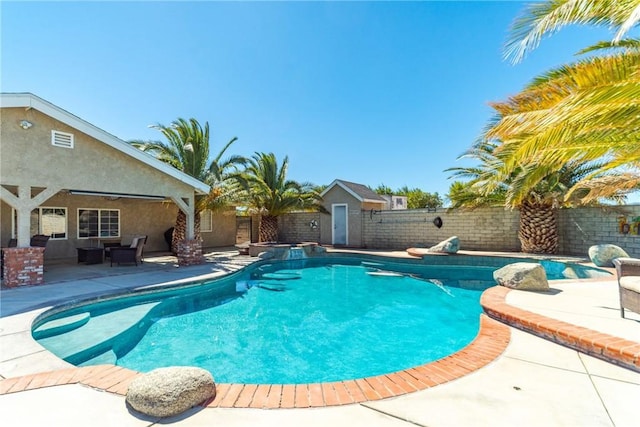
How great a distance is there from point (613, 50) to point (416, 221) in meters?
14.7

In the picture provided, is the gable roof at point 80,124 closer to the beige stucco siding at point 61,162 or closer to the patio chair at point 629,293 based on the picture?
the beige stucco siding at point 61,162

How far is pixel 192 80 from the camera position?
15.6 metres

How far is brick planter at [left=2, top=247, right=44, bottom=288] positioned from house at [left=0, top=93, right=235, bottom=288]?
0.84 ft

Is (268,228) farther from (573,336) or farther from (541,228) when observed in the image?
(573,336)

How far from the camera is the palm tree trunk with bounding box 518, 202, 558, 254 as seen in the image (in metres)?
15.1

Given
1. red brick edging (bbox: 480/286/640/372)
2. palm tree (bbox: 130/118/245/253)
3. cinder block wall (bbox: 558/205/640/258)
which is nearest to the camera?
red brick edging (bbox: 480/286/640/372)

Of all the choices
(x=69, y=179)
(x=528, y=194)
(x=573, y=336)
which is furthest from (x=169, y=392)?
(x=528, y=194)

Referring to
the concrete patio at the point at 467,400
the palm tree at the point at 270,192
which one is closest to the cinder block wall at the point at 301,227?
the palm tree at the point at 270,192

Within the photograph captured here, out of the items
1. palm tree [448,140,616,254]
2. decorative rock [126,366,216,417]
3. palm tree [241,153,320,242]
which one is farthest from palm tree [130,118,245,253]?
palm tree [448,140,616,254]

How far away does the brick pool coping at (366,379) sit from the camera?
3174 millimetres

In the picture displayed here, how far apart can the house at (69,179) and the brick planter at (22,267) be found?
0.84ft

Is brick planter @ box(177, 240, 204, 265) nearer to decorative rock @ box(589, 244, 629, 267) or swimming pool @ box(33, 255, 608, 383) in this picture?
swimming pool @ box(33, 255, 608, 383)

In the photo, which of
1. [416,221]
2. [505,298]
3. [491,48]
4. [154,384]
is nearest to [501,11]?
[491,48]

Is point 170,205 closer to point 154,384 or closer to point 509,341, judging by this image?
point 154,384
